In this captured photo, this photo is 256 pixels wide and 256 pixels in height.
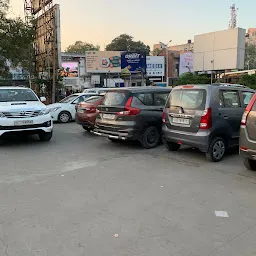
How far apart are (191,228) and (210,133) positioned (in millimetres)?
3147

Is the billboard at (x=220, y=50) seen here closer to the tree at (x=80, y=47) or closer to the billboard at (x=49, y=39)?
the billboard at (x=49, y=39)

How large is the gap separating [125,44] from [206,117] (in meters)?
72.3

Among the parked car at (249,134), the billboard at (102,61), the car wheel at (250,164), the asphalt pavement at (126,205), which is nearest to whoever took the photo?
the asphalt pavement at (126,205)

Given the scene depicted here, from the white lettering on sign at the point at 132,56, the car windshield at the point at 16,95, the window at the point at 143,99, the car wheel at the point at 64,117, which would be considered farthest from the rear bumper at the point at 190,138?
the white lettering on sign at the point at 132,56

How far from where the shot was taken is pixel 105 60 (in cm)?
4759

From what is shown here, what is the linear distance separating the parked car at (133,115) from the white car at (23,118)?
165 cm

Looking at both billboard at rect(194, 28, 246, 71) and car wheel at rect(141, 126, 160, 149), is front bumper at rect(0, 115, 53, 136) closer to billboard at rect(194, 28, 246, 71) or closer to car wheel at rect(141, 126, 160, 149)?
car wheel at rect(141, 126, 160, 149)

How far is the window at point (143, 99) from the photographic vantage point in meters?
7.90

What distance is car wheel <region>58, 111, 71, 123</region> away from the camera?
14058 mm

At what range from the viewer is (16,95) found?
31.3 ft

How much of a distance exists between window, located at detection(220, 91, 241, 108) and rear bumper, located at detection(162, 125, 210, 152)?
93 centimetres

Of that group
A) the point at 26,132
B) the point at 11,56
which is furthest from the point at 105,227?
the point at 11,56

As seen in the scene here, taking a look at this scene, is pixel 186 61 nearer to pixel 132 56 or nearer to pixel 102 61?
pixel 132 56

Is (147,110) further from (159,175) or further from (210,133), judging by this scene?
(159,175)
